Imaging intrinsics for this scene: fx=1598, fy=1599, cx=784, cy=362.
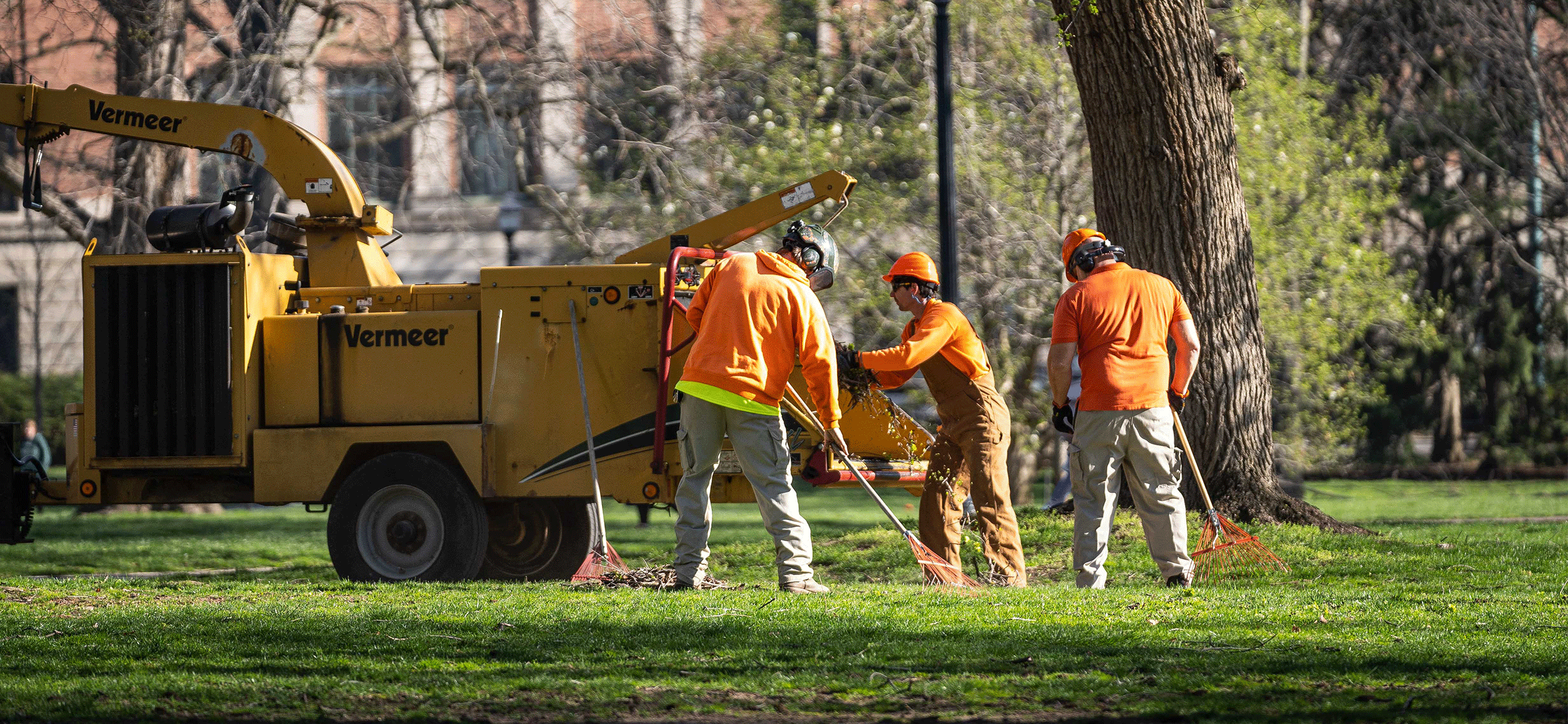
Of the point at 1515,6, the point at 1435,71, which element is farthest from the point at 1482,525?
the point at 1435,71

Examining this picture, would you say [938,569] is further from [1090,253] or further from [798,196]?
[798,196]

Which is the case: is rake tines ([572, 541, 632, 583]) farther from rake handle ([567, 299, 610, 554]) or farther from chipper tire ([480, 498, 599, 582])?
chipper tire ([480, 498, 599, 582])

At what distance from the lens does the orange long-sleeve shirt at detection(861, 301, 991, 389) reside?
842 centimetres

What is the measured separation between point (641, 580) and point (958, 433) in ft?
6.18

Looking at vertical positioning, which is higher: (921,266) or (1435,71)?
(1435,71)

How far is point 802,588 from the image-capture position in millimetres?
7934

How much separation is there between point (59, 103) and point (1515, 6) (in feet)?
65.2

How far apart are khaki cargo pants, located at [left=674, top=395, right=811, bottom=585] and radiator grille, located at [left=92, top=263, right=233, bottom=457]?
122 inches

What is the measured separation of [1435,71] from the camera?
25.7 metres

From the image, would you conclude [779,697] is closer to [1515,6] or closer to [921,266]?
[921,266]

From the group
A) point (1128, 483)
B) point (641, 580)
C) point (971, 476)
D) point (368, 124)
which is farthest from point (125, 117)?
point (368, 124)

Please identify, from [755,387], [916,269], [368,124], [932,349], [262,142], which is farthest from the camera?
[368,124]

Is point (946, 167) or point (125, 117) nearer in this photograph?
point (125, 117)

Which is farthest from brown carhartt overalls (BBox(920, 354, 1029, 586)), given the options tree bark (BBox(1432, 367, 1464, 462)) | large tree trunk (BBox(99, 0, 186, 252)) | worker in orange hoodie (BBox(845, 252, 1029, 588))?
tree bark (BBox(1432, 367, 1464, 462))
